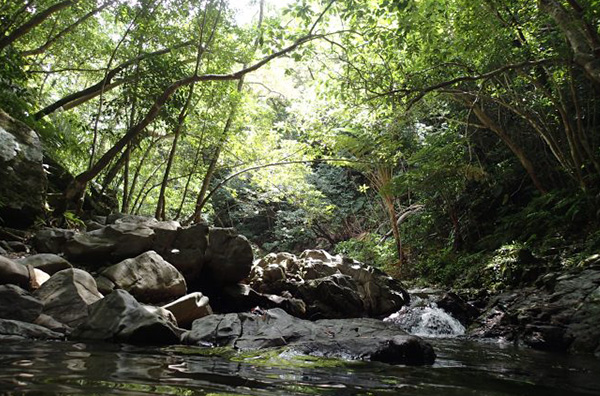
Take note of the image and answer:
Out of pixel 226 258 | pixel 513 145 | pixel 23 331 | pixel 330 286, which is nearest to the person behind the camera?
pixel 23 331

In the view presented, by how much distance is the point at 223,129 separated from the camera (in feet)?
38.9

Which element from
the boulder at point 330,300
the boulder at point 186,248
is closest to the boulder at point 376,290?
the boulder at point 330,300

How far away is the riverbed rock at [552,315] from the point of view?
5.68 m

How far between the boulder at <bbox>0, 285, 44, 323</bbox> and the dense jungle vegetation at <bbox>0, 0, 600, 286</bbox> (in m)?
4.04

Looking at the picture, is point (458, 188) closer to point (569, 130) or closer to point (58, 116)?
point (569, 130)

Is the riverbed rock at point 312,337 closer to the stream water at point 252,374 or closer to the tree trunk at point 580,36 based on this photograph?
the stream water at point 252,374

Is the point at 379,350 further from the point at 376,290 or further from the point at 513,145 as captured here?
the point at 513,145

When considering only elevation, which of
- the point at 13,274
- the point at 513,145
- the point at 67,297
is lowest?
the point at 67,297

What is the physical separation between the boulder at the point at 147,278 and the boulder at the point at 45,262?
0.57 meters

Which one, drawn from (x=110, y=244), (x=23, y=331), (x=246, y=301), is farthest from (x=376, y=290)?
(x=23, y=331)

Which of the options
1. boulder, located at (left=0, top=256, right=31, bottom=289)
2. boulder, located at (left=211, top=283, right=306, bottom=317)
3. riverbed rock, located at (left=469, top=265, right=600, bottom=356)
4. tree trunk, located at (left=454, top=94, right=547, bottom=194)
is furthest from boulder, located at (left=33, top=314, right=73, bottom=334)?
tree trunk, located at (left=454, top=94, right=547, bottom=194)

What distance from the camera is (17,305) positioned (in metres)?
4.33

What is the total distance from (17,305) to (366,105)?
727cm

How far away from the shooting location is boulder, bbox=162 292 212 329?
5629mm
